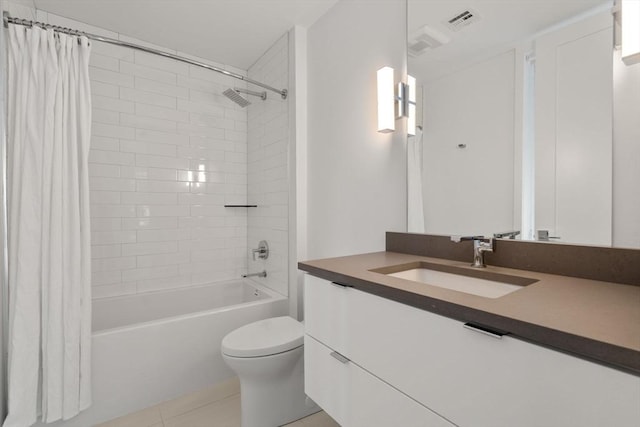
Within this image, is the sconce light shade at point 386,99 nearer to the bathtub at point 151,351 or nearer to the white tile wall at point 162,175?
the bathtub at point 151,351

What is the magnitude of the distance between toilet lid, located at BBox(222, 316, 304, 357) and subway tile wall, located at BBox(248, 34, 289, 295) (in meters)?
0.59

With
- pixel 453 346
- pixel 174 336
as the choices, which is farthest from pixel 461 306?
pixel 174 336

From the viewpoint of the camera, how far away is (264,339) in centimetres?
161

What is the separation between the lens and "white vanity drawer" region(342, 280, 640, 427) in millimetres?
527

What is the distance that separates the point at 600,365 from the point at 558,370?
0.22 ft

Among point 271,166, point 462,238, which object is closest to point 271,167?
point 271,166

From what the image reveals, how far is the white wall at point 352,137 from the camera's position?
1632 millimetres

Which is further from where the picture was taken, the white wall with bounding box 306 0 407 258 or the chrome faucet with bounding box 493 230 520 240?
the white wall with bounding box 306 0 407 258

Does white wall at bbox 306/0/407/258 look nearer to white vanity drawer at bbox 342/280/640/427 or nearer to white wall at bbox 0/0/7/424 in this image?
white vanity drawer at bbox 342/280/640/427

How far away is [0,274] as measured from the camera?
1.45 meters

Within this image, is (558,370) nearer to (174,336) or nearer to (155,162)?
(174,336)

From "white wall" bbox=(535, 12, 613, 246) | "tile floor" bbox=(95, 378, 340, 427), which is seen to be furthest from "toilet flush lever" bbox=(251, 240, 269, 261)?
"white wall" bbox=(535, 12, 613, 246)

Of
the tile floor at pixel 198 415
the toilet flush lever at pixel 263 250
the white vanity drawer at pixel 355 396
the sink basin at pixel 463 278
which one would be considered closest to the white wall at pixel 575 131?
the sink basin at pixel 463 278

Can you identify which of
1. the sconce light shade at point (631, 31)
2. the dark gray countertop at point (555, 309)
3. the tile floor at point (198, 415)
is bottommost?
the tile floor at point (198, 415)
